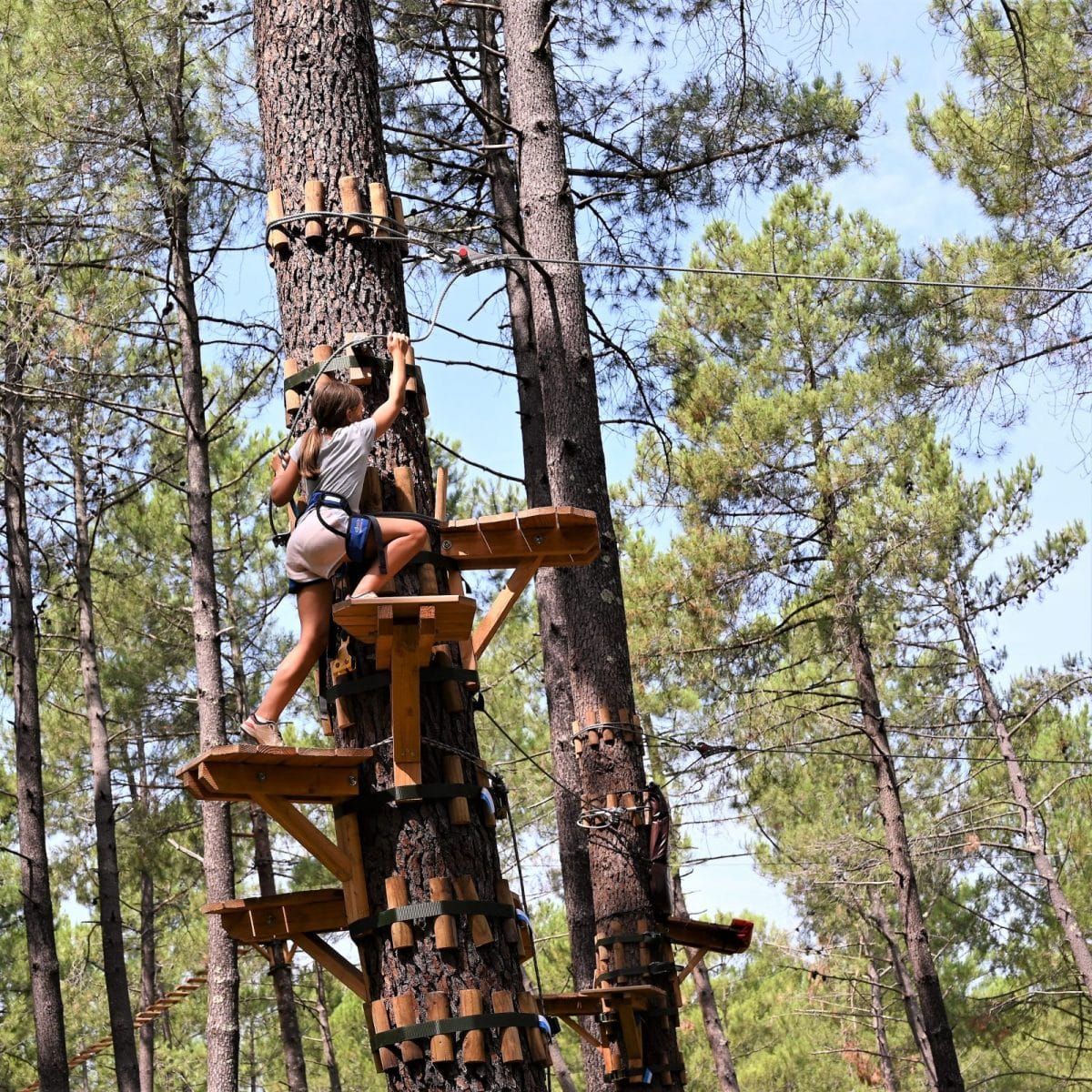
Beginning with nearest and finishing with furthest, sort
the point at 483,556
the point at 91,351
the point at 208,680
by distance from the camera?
the point at 483,556 < the point at 208,680 < the point at 91,351

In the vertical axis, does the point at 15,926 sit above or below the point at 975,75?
below

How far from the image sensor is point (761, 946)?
20500mm

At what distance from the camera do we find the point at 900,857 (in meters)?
11.5

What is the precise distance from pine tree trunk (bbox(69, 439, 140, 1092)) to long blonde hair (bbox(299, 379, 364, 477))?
22.9ft

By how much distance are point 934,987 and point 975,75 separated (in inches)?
288

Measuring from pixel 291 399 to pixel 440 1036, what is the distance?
171 centimetres

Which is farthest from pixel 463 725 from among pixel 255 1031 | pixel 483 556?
pixel 255 1031

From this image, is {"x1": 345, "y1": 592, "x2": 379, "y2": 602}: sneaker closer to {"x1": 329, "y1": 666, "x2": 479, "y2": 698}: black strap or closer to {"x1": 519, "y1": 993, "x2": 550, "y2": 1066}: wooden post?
{"x1": 329, "y1": 666, "x2": 479, "y2": 698}: black strap

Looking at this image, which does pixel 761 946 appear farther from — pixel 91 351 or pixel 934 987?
pixel 91 351

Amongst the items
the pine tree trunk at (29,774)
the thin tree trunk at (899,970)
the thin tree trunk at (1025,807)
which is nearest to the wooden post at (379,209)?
the pine tree trunk at (29,774)

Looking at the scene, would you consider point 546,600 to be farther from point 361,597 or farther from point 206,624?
point 361,597

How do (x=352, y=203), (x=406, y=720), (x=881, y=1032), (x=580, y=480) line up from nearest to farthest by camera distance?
(x=406, y=720) → (x=352, y=203) → (x=580, y=480) → (x=881, y=1032)

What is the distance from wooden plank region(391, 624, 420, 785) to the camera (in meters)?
3.11

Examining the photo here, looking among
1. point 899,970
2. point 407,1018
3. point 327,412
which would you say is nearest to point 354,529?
point 327,412
